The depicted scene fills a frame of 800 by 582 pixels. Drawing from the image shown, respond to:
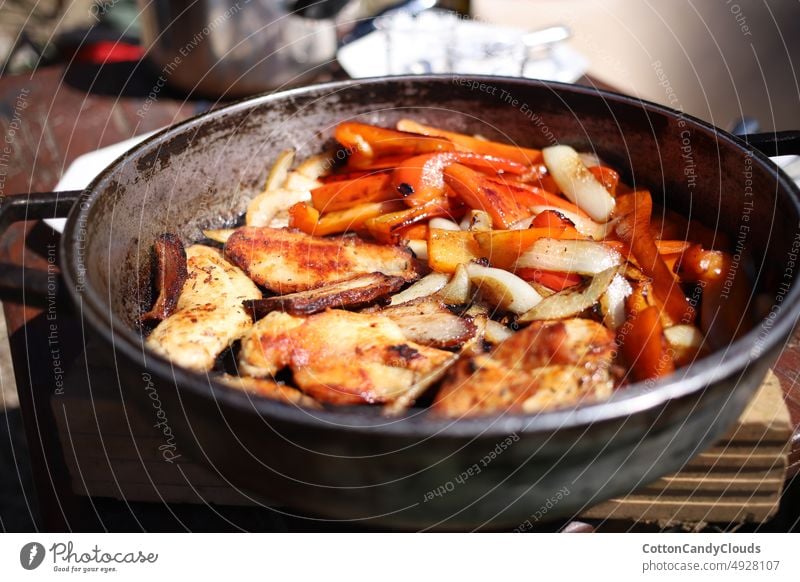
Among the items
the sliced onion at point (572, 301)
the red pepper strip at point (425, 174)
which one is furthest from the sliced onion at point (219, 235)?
the sliced onion at point (572, 301)

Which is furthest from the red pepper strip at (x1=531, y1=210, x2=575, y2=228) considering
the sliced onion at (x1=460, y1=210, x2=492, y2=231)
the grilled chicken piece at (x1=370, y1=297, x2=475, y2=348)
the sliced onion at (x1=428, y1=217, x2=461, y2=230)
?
the grilled chicken piece at (x1=370, y1=297, x2=475, y2=348)

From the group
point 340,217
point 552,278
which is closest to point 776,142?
point 552,278

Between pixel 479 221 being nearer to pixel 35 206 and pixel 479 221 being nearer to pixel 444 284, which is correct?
pixel 444 284

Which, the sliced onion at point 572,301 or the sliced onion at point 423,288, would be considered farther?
the sliced onion at point 423,288

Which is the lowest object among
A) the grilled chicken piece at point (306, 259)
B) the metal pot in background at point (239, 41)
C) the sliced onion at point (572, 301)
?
the sliced onion at point (572, 301)

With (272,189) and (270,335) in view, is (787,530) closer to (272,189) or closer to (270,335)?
(270,335)

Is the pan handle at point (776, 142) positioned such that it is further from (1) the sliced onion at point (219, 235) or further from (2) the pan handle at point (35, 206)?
(2) the pan handle at point (35, 206)
